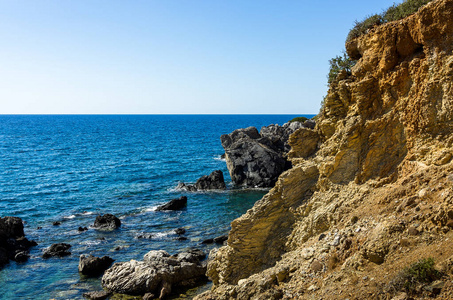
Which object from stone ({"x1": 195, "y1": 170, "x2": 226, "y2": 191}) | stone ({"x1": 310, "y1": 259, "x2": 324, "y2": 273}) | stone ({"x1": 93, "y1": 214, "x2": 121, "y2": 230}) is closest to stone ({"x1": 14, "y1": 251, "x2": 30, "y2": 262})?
stone ({"x1": 93, "y1": 214, "x2": 121, "y2": 230})

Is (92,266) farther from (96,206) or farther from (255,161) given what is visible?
(255,161)

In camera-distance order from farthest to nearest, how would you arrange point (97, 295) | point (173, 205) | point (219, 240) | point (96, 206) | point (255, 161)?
point (255, 161) < point (96, 206) < point (173, 205) < point (219, 240) < point (97, 295)

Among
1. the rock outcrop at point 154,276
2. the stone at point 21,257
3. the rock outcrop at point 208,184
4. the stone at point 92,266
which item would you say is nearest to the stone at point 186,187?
the rock outcrop at point 208,184

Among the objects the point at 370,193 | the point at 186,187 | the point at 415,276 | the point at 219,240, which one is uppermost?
the point at 370,193

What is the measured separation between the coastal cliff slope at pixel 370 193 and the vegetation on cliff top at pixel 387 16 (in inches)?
34.5

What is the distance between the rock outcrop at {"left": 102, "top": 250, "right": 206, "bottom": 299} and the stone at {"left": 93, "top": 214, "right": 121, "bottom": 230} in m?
13.2

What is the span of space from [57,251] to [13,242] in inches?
200

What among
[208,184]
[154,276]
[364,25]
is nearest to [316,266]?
[364,25]

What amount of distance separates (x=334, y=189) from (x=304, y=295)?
5.00 m

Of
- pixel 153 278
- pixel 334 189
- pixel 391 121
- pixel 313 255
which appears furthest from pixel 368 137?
pixel 153 278

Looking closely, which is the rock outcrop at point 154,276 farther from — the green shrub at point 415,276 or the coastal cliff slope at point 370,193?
the green shrub at point 415,276

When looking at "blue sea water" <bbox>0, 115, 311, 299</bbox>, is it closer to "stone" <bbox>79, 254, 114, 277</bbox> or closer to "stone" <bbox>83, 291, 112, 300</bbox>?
"stone" <bbox>83, 291, 112, 300</bbox>

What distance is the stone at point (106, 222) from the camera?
40219mm

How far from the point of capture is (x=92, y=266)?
29.0 metres
